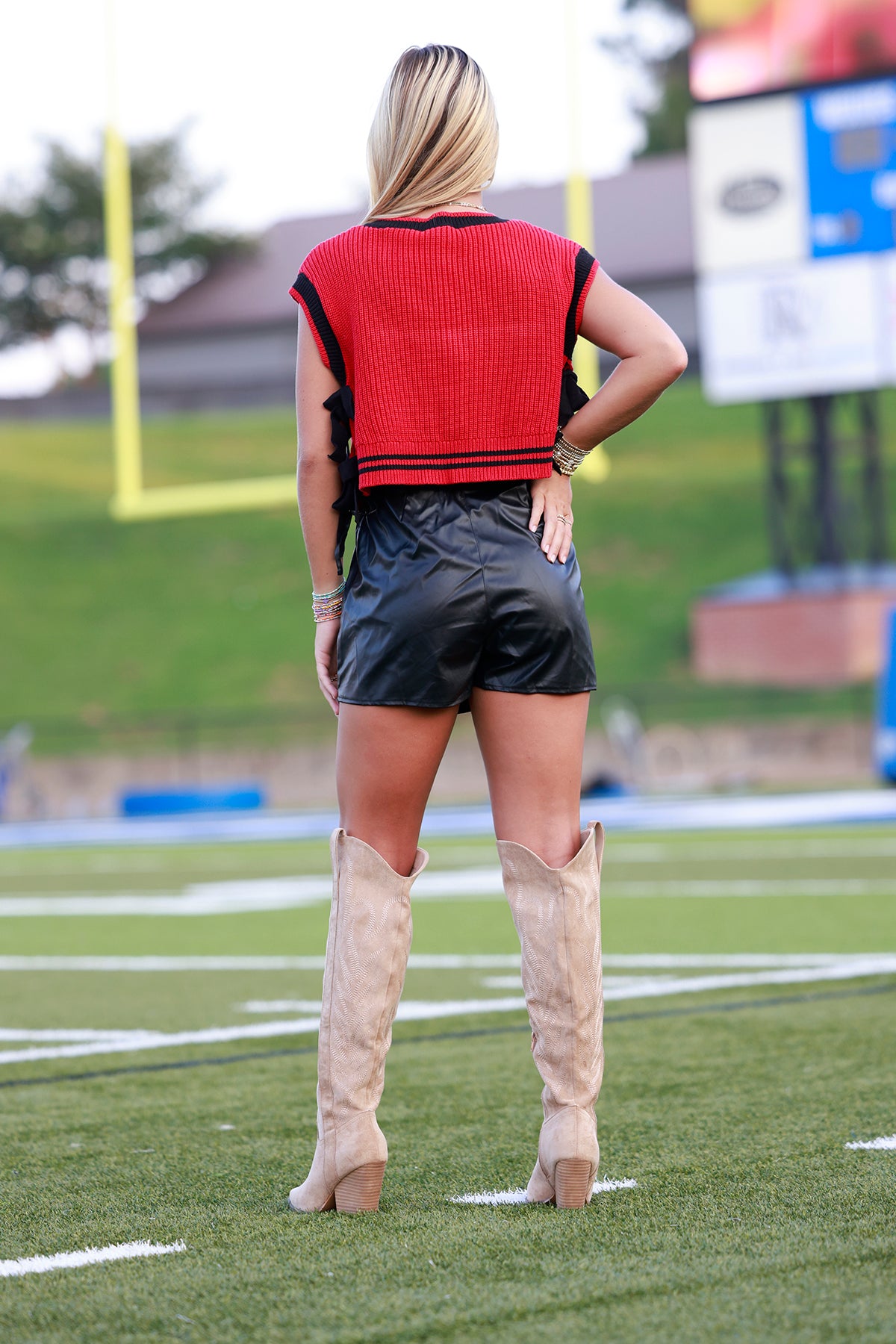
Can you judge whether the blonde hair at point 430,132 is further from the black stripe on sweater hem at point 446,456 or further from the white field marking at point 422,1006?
the white field marking at point 422,1006

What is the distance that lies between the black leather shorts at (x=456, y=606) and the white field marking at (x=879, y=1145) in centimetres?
95

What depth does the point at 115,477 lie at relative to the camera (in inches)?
1725

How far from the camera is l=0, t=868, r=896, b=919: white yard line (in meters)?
9.08

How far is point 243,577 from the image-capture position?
37406 millimetres

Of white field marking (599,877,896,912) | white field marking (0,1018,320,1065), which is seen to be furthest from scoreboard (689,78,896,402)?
white field marking (0,1018,320,1065)

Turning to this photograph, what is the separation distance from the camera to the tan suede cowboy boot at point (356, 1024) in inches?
114

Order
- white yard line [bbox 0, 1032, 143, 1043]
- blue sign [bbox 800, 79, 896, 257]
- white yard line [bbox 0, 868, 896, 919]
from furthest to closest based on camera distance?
blue sign [bbox 800, 79, 896, 257], white yard line [bbox 0, 868, 896, 919], white yard line [bbox 0, 1032, 143, 1043]

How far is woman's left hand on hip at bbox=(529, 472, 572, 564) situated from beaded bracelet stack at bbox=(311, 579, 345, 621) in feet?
1.06

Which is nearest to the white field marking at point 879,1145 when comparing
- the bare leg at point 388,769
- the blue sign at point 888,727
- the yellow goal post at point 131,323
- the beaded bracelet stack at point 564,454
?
the bare leg at point 388,769

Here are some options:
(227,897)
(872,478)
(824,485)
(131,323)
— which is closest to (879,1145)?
(227,897)

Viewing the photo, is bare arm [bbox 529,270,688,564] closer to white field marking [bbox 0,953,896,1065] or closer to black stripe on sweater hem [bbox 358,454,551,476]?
black stripe on sweater hem [bbox 358,454,551,476]

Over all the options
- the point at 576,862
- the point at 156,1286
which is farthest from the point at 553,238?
the point at 156,1286

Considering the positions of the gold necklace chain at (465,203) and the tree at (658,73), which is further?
the tree at (658,73)

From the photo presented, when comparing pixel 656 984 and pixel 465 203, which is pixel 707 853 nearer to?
pixel 656 984
